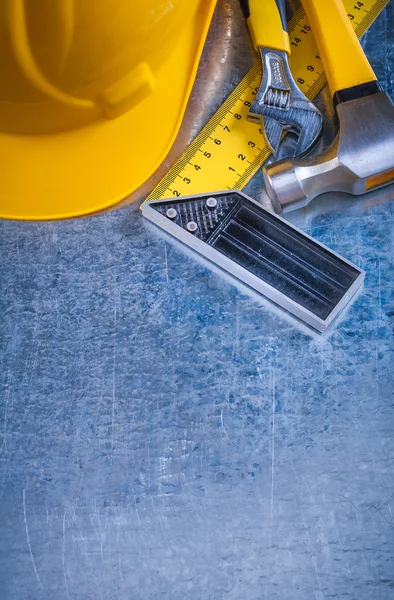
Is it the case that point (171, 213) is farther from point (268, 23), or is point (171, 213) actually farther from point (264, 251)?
point (268, 23)

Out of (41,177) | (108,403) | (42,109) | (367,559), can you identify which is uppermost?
(42,109)

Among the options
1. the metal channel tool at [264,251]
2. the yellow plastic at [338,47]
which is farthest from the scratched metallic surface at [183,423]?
the yellow plastic at [338,47]

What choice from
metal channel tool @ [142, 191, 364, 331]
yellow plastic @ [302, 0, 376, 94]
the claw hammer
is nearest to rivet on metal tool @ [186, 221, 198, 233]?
metal channel tool @ [142, 191, 364, 331]

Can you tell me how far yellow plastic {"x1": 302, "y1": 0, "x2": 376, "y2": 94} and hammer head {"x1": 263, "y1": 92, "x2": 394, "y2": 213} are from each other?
1.7 inches

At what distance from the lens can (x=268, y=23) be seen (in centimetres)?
110

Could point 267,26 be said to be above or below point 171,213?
above

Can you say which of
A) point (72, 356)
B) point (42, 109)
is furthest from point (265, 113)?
point (72, 356)

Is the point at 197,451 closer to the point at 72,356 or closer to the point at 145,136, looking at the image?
the point at 72,356

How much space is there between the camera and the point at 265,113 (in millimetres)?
1084

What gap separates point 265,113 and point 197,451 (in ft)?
1.52

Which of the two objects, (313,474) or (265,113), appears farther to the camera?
(265,113)

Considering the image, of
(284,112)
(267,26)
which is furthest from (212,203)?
(267,26)

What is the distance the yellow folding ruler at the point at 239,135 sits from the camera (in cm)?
108

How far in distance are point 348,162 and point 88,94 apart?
0.34 m
